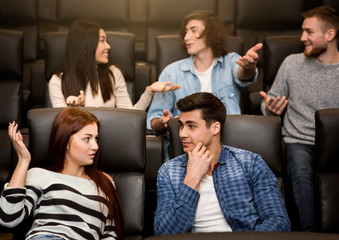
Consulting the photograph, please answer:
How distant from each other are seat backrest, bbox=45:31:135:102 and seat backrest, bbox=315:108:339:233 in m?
1.42

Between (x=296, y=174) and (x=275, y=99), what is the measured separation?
0.44 meters

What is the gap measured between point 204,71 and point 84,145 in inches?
46.1

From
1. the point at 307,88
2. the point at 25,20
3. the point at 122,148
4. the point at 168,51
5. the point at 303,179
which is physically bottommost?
the point at 303,179

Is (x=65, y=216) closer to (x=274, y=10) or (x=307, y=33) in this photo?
(x=307, y=33)

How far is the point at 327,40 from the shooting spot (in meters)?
2.67

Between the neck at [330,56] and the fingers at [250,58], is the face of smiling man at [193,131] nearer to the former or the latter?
the fingers at [250,58]

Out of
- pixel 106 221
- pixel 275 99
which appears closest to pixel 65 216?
pixel 106 221

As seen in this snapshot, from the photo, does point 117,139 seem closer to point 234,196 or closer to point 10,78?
point 234,196

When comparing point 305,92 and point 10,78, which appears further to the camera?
point 10,78

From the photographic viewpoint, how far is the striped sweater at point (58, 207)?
66.6 inches

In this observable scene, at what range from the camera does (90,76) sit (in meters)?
2.79

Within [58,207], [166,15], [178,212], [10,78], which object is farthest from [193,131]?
[166,15]

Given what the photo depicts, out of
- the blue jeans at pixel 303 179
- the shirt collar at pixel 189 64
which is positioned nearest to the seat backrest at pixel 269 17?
the shirt collar at pixel 189 64

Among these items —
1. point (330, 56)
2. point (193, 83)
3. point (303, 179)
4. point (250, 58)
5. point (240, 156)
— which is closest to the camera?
point (240, 156)
